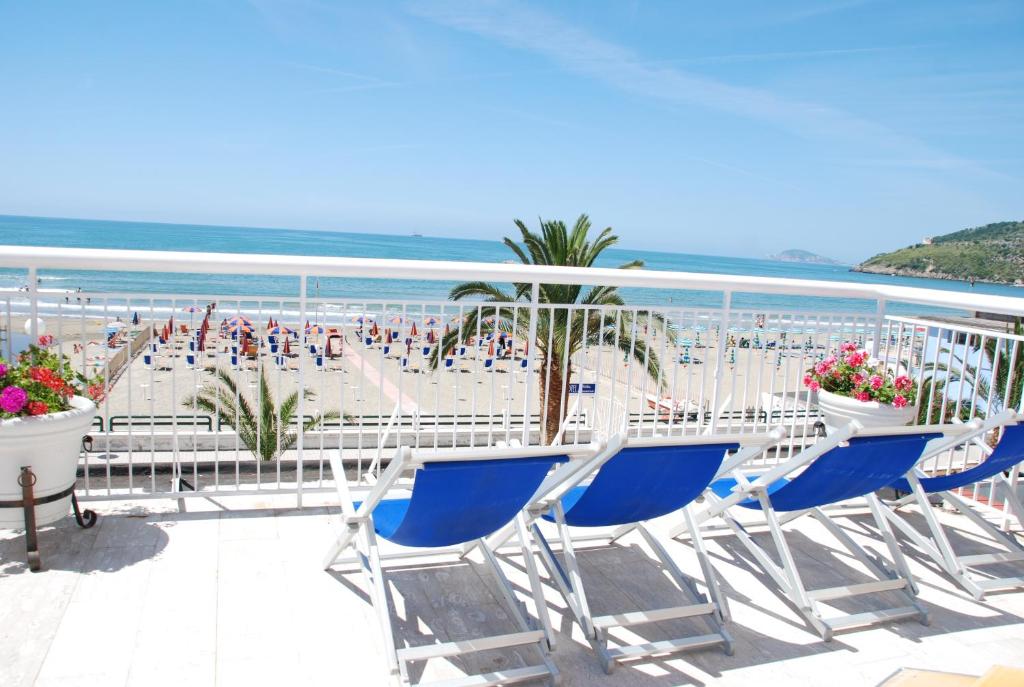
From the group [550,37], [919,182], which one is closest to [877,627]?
[550,37]

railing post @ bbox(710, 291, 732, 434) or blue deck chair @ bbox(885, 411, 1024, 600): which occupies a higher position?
railing post @ bbox(710, 291, 732, 434)

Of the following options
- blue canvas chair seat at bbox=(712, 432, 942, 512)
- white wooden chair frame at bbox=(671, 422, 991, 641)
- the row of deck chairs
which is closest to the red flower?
the row of deck chairs

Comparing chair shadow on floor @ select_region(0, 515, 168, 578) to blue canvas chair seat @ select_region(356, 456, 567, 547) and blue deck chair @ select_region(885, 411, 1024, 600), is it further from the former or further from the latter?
blue deck chair @ select_region(885, 411, 1024, 600)

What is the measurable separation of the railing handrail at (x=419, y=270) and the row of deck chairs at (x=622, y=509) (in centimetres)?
96

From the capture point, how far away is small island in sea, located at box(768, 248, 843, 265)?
332ft

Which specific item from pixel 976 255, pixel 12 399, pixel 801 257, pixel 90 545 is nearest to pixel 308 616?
pixel 90 545

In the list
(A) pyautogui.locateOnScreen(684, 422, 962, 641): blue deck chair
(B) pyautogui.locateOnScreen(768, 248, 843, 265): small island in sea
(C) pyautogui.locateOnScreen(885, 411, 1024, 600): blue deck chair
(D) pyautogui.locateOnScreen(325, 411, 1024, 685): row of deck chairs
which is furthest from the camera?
(B) pyautogui.locateOnScreen(768, 248, 843, 265): small island in sea

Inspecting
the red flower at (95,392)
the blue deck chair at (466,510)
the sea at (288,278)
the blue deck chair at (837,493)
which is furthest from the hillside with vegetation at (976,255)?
the red flower at (95,392)

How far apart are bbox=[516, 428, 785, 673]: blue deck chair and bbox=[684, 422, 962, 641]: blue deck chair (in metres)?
0.22

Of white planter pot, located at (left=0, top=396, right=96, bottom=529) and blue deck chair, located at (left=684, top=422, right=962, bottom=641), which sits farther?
white planter pot, located at (left=0, top=396, right=96, bottom=529)

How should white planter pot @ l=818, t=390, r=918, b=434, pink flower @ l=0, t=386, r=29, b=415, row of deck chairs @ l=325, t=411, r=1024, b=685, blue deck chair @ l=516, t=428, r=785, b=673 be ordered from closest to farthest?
row of deck chairs @ l=325, t=411, r=1024, b=685
blue deck chair @ l=516, t=428, r=785, b=673
pink flower @ l=0, t=386, r=29, b=415
white planter pot @ l=818, t=390, r=918, b=434

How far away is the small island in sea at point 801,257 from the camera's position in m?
101

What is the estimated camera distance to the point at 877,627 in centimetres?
279

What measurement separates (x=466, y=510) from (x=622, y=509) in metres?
0.65
